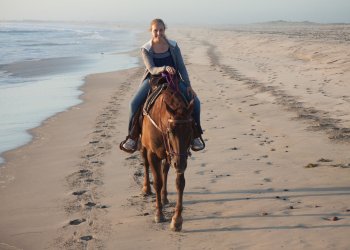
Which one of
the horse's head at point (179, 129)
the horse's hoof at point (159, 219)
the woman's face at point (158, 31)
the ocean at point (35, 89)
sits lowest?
the ocean at point (35, 89)

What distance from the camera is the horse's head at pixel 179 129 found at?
5.00 m

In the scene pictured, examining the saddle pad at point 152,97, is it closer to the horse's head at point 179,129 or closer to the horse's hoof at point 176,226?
the horse's head at point 179,129

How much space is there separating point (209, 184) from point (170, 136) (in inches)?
95.6

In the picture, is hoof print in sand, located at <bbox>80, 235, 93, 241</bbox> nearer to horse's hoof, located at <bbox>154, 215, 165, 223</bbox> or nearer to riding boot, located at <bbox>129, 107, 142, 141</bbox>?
horse's hoof, located at <bbox>154, 215, 165, 223</bbox>

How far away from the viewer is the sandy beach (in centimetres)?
548

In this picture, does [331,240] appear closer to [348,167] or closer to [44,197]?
[348,167]

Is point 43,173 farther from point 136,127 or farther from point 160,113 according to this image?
point 160,113

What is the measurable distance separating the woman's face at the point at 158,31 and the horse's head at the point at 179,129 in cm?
150

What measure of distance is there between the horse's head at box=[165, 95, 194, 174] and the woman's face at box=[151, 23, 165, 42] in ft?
4.93

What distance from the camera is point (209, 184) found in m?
7.28

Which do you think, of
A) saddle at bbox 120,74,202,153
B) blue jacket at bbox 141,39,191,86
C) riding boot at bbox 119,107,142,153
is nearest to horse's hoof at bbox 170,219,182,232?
saddle at bbox 120,74,202,153

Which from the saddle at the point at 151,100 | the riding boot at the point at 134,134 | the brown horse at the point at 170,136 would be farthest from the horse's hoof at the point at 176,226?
the riding boot at the point at 134,134

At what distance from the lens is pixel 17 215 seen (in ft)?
20.7

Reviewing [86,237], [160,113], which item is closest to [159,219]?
[86,237]
